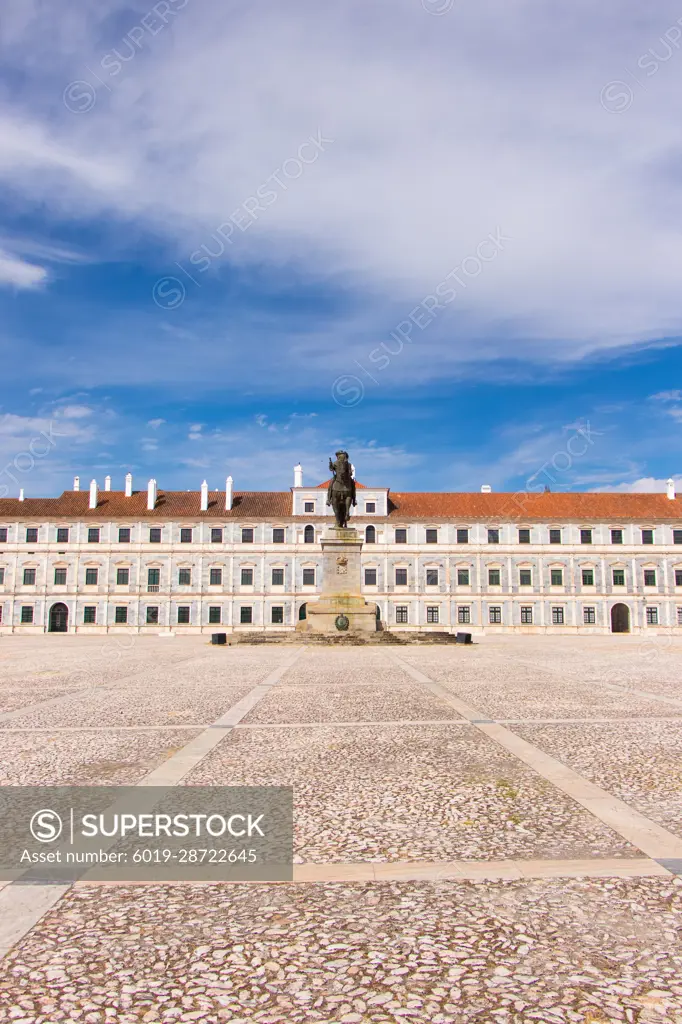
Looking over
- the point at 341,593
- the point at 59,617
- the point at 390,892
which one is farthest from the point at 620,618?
the point at 390,892

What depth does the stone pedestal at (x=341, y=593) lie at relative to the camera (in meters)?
25.9

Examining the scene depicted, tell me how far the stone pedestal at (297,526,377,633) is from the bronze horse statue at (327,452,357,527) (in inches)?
31.0

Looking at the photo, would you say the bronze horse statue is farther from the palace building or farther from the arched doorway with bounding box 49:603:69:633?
the arched doorway with bounding box 49:603:69:633

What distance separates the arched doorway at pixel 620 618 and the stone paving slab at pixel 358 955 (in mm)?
55185

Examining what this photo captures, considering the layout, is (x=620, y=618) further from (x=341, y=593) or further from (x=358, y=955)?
(x=358, y=955)

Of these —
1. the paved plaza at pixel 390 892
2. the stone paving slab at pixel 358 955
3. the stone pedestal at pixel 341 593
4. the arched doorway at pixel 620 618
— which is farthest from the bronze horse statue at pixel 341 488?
the arched doorway at pixel 620 618

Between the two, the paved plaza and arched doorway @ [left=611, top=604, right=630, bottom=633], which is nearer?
the paved plaza

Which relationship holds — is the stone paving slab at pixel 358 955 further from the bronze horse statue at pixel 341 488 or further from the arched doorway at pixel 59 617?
the arched doorway at pixel 59 617

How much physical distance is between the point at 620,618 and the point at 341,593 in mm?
36164

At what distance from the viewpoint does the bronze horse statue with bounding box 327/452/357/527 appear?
1081 inches

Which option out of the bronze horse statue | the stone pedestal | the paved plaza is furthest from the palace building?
the paved plaza

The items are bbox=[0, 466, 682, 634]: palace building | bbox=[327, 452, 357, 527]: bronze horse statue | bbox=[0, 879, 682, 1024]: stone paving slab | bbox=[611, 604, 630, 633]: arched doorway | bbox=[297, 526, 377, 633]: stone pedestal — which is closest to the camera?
bbox=[0, 879, 682, 1024]: stone paving slab

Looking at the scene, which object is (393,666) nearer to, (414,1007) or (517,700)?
(517,700)

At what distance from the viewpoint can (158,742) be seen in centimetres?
729
